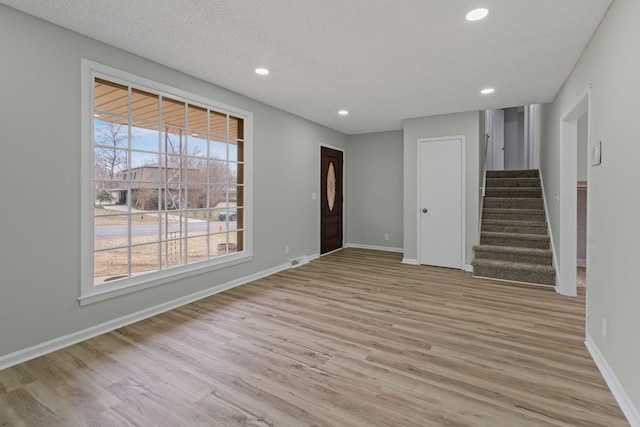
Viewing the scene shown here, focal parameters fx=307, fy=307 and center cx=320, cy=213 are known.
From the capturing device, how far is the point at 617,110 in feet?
6.47

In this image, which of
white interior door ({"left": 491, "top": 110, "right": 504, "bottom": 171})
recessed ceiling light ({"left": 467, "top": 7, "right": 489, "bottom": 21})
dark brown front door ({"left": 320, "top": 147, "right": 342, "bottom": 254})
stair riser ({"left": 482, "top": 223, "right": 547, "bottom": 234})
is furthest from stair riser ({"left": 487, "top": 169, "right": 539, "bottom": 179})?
recessed ceiling light ({"left": 467, "top": 7, "right": 489, "bottom": 21})

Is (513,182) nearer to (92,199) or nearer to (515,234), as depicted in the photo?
(515,234)

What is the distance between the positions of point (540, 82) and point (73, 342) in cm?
550

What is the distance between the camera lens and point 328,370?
218 cm

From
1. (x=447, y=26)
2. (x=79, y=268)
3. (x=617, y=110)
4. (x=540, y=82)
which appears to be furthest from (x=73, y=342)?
(x=540, y=82)

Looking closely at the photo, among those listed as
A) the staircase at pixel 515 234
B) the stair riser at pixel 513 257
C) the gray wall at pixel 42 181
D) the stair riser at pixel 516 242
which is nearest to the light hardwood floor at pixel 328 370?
the gray wall at pixel 42 181

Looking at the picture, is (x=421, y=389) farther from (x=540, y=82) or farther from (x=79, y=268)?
(x=540, y=82)

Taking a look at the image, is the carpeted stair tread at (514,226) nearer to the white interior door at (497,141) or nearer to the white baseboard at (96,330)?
the white interior door at (497,141)

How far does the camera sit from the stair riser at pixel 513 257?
433 centimetres

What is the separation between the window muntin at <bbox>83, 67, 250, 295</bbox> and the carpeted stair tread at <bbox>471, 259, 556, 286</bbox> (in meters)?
3.58

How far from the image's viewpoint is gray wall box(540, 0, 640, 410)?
5.64ft

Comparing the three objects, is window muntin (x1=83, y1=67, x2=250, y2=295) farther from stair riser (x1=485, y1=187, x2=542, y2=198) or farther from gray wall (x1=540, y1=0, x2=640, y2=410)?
stair riser (x1=485, y1=187, x2=542, y2=198)

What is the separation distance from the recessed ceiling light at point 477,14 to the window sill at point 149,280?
11.8ft

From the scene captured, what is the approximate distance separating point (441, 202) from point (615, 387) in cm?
356
